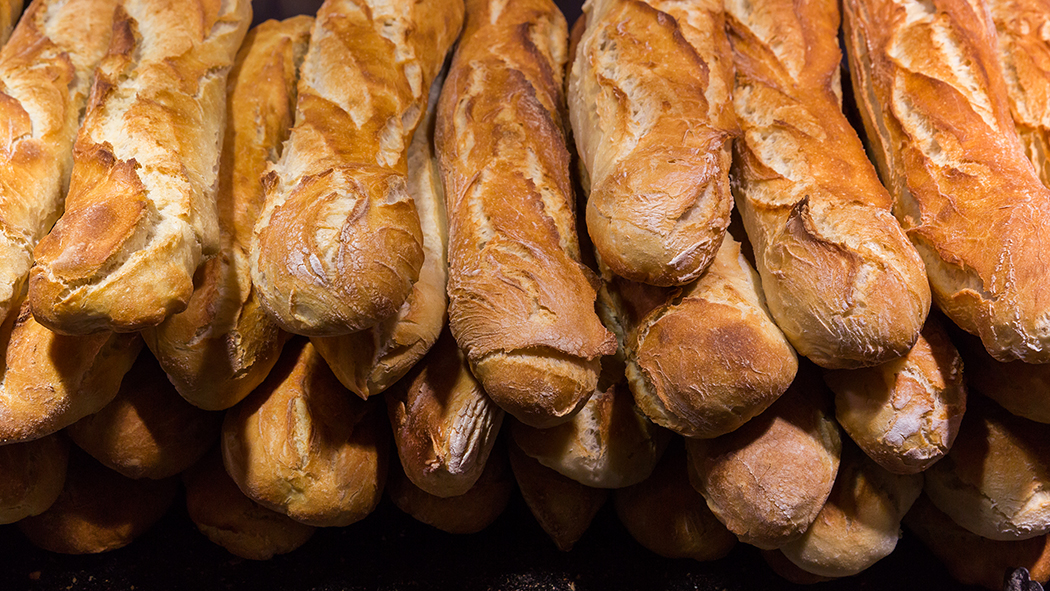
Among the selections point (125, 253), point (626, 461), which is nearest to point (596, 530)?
point (626, 461)

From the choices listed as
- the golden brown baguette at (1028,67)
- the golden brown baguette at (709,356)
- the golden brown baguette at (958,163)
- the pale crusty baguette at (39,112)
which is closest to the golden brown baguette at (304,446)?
the pale crusty baguette at (39,112)

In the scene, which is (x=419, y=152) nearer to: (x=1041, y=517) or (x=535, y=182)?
(x=535, y=182)

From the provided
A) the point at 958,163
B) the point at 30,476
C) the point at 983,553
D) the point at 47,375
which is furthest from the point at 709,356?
the point at 30,476

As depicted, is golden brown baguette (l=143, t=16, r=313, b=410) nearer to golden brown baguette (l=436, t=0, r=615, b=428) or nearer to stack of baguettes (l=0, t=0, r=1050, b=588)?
stack of baguettes (l=0, t=0, r=1050, b=588)

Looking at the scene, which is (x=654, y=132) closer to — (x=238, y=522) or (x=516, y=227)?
(x=516, y=227)

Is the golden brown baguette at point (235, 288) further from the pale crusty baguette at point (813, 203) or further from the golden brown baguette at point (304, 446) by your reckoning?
the pale crusty baguette at point (813, 203)

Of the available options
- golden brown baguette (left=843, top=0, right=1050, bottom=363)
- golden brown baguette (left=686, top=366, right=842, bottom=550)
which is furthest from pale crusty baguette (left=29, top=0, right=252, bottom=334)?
golden brown baguette (left=843, top=0, right=1050, bottom=363)
